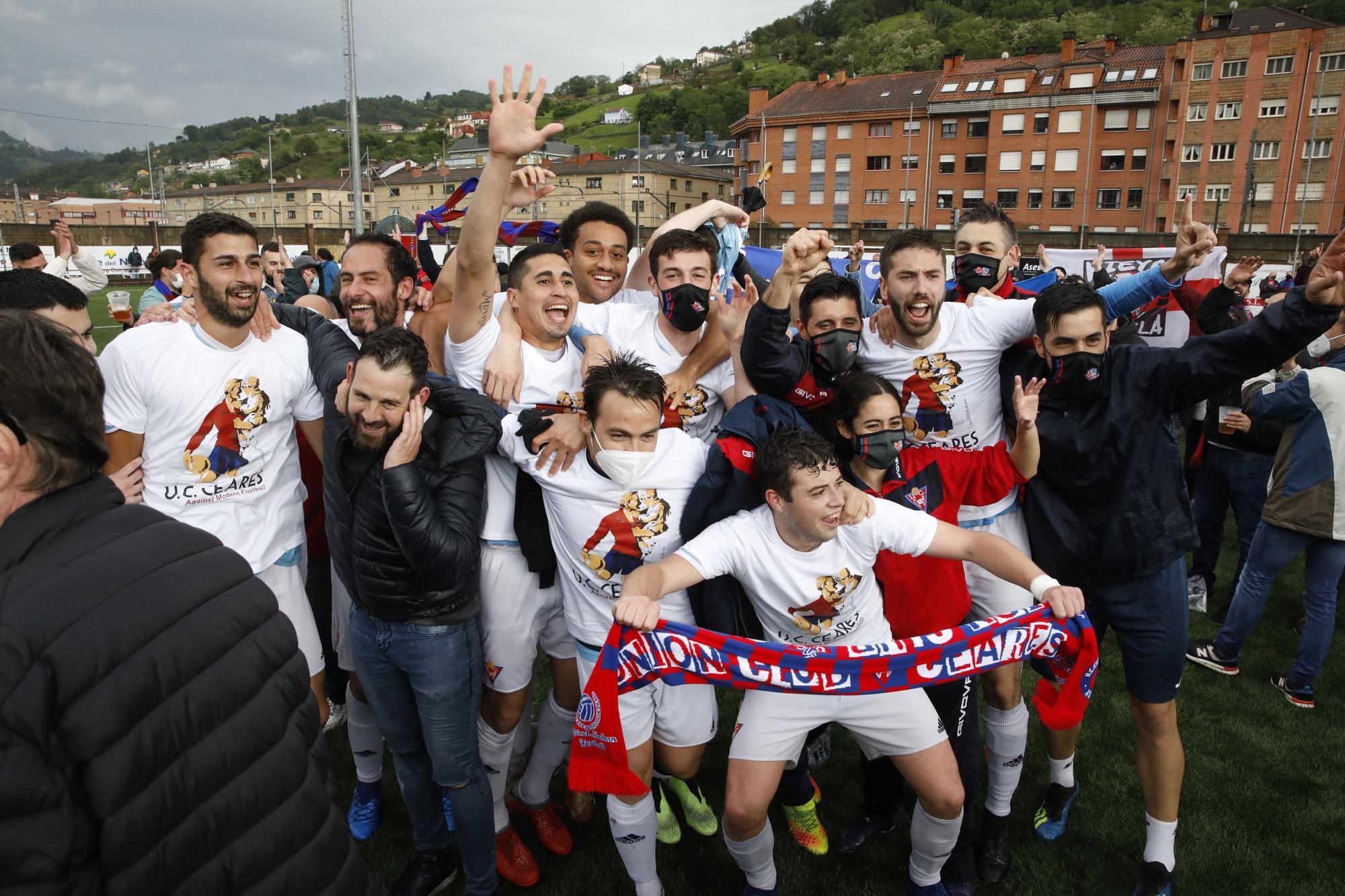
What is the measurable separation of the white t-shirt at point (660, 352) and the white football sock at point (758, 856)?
1.70 m

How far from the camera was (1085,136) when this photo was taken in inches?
2080

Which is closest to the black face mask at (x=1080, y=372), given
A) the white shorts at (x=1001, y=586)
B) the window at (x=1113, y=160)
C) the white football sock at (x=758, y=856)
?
the white shorts at (x=1001, y=586)

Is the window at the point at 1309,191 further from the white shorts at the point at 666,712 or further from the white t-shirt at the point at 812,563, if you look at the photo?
the white shorts at the point at 666,712

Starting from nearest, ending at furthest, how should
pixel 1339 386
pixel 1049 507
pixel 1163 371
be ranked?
1. pixel 1163 371
2. pixel 1049 507
3. pixel 1339 386

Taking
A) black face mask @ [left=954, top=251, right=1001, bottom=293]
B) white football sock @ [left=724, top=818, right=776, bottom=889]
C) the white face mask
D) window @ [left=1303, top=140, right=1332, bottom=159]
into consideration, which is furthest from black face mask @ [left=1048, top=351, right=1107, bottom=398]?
window @ [left=1303, top=140, right=1332, bottom=159]

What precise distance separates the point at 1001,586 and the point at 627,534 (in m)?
1.80

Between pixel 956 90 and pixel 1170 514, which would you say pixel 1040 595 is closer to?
pixel 1170 514

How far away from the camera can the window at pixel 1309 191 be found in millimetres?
47656

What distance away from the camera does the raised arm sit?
353 centimetres

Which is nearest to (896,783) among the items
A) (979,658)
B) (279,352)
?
(979,658)

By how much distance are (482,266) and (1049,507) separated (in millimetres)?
2707

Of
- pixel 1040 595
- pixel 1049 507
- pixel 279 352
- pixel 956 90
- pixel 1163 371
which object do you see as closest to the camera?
pixel 1040 595

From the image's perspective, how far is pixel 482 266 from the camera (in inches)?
142

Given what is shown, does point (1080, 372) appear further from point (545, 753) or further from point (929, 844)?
point (545, 753)
